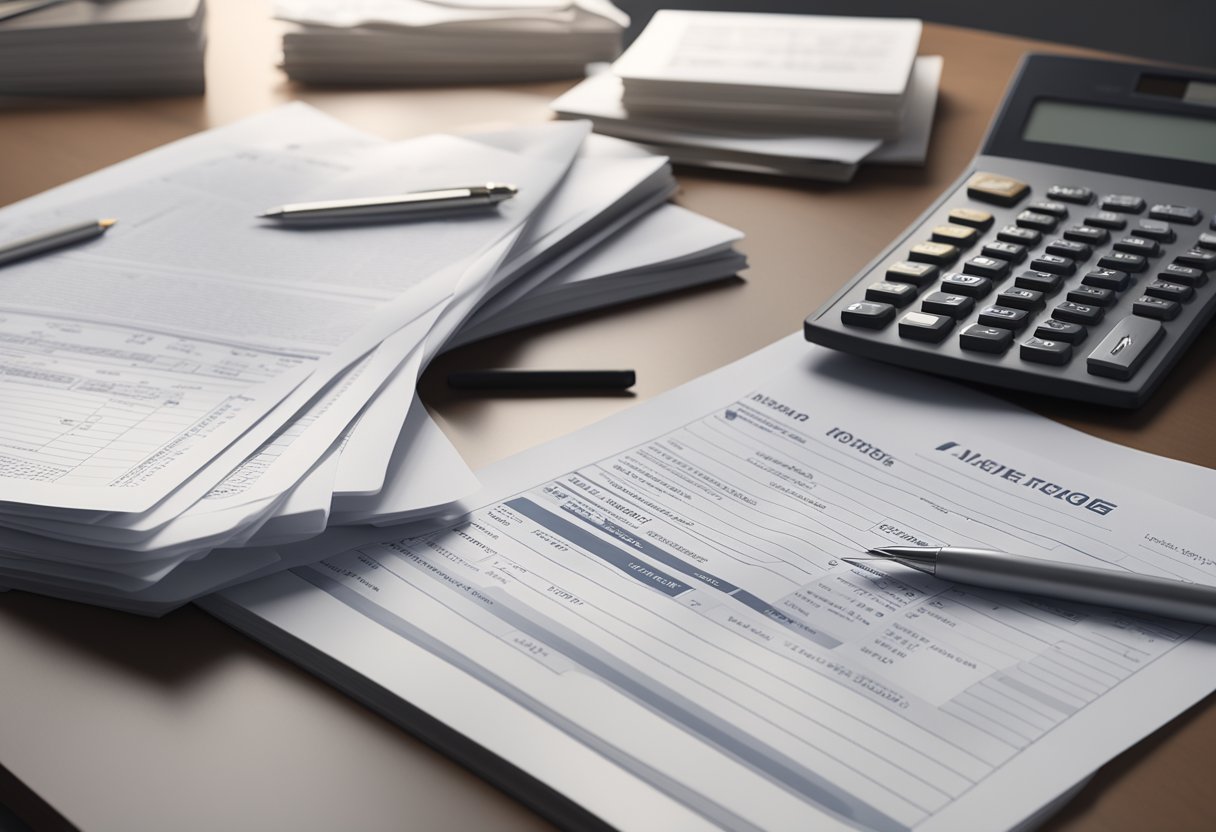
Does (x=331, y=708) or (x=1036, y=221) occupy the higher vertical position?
(x=1036, y=221)

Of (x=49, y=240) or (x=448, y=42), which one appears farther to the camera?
(x=448, y=42)

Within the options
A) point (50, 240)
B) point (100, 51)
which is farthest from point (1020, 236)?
point (100, 51)

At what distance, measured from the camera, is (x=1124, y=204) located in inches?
24.9

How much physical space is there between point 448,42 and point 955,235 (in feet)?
1.81

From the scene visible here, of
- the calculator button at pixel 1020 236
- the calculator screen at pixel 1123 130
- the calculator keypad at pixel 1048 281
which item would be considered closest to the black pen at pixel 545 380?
the calculator keypad at pixel 1048 281

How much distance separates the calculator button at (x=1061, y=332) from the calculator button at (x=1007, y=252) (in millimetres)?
64

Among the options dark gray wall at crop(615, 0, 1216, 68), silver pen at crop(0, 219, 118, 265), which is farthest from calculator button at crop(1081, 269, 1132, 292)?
dark gray wall at crop(615, 0, 1216, 68)

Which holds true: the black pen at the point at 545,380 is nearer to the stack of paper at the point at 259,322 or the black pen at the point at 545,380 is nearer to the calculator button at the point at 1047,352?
the stack of paper at the point at 259,322

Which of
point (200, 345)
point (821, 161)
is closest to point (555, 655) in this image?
point (200, 345)

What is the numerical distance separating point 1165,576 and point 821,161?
46 centimetres

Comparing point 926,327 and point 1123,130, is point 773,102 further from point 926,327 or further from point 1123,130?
point 926,327

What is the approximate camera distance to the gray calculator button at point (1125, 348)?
51cm

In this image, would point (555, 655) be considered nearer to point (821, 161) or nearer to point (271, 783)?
point (271, 783)

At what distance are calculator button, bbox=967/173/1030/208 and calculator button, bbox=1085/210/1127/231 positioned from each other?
5 cm
